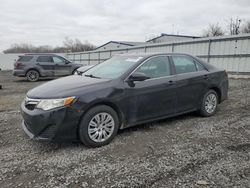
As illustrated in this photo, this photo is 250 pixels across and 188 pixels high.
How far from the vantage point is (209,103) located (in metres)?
5.09

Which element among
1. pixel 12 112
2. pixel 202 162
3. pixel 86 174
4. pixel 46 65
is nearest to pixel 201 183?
pixel 202 162

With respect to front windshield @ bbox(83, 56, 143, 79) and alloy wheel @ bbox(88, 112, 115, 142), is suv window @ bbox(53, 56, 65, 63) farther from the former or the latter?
alloy wheel @ bbox(88, 112, 115, 142)

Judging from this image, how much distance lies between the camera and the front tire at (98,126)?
3.38 meters

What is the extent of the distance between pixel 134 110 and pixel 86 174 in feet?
4.91

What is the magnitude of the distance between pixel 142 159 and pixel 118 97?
3.62ft

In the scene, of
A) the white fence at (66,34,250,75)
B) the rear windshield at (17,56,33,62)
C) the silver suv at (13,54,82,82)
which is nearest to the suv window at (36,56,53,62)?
the silver suv at (13,54,82,82)

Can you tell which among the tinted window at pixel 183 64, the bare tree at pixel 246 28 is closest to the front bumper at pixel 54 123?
the tinted window at pixel 183 64

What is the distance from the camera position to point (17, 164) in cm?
303

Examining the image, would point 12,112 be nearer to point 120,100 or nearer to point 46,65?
point 120,100

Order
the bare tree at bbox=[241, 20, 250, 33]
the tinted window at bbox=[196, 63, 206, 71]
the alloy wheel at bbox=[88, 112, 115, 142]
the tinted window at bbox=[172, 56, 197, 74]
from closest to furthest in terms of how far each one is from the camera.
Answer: the alloy wheel at bbox=[88, 112, 115, 142] → the tinted window at bbox=[172, 56, 197, 74] → the tinted window at bbox=[196, 63, 206, 71] → the bare tree at bbox=[241, 20, 250, 33]

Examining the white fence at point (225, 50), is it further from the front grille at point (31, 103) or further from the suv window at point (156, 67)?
the front grille at point (31, 103)

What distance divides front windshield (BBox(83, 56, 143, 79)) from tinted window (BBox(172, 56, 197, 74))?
2.84ft

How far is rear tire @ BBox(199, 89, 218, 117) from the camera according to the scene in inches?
196

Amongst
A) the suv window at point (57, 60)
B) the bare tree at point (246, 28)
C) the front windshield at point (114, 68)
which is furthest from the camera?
the bare tree at point (246, 28)
